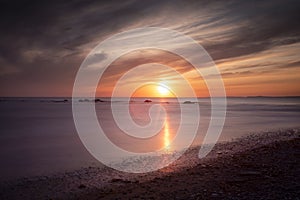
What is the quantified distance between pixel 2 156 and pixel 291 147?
17348mm

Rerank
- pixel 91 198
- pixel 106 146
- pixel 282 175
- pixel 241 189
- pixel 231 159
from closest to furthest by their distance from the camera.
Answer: pixel 241 189 < pixel 91 198 < pixel 282 175 < pixel 231 159 < pixel 106 146

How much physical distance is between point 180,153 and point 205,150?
72.8 inches

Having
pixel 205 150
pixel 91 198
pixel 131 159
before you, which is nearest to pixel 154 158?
pixel 131 159

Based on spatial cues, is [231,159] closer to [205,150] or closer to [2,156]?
[205,150]

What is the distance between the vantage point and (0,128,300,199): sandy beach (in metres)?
8.26

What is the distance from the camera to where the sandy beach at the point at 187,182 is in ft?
27.1

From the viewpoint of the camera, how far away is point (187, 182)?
9.57 meters

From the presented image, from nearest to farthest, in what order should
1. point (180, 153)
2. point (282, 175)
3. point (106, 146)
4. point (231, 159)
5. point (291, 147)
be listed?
point (282, 175) → point (231, 159) → point (291, 147) → point (180, 153) → point (106, 146)

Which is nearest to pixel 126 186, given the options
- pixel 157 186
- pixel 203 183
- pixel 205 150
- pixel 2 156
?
pixel 157 186


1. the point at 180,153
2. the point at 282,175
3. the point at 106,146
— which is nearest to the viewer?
the point at 282,175

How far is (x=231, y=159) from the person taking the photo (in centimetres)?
1303

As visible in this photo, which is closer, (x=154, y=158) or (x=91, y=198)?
(x=91, y=198)

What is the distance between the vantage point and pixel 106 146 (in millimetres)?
20656

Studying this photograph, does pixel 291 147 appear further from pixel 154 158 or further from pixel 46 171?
pixel 46 171
